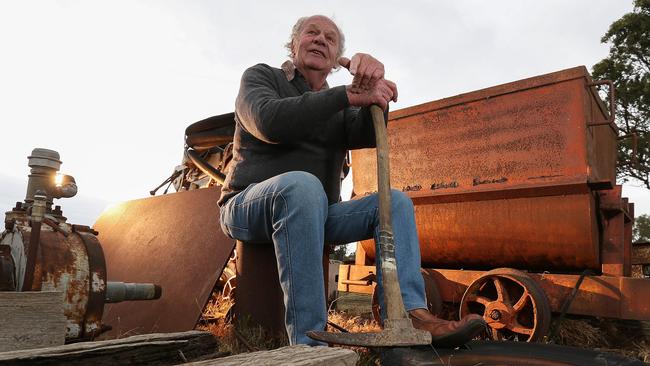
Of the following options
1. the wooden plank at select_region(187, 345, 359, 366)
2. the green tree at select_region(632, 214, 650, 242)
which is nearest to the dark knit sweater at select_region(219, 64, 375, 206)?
the wooden plank at select_region(187, 345, 359, 366)

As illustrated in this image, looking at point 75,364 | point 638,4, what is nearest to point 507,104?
point 75,364

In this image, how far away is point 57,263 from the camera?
187cm

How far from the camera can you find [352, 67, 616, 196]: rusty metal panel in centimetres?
334

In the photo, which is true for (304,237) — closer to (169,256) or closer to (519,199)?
(169,256)

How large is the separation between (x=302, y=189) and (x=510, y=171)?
8.19 ft

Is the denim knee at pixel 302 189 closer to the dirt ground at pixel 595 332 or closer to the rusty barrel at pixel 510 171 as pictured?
the dirt ground at pixel 595 332

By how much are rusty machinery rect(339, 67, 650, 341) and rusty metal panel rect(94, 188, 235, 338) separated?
190 centimetres

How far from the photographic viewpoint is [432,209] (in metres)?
4.07

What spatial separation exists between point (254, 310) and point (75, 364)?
122 cm

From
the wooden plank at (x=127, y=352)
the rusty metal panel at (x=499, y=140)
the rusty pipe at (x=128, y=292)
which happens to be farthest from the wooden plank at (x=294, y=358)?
Answer: the rusty metal panel at (x=499, y=140)

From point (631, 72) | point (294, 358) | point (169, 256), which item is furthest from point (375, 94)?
point (631, 72)

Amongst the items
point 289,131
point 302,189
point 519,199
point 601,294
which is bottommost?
point 601,294

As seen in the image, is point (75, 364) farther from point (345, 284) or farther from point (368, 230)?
point (345, 284)

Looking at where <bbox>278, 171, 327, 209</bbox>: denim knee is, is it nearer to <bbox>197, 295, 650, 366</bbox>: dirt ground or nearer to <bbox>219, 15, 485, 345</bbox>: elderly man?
<bbox>219, 15, 485, 345</bbox>: elderly man
